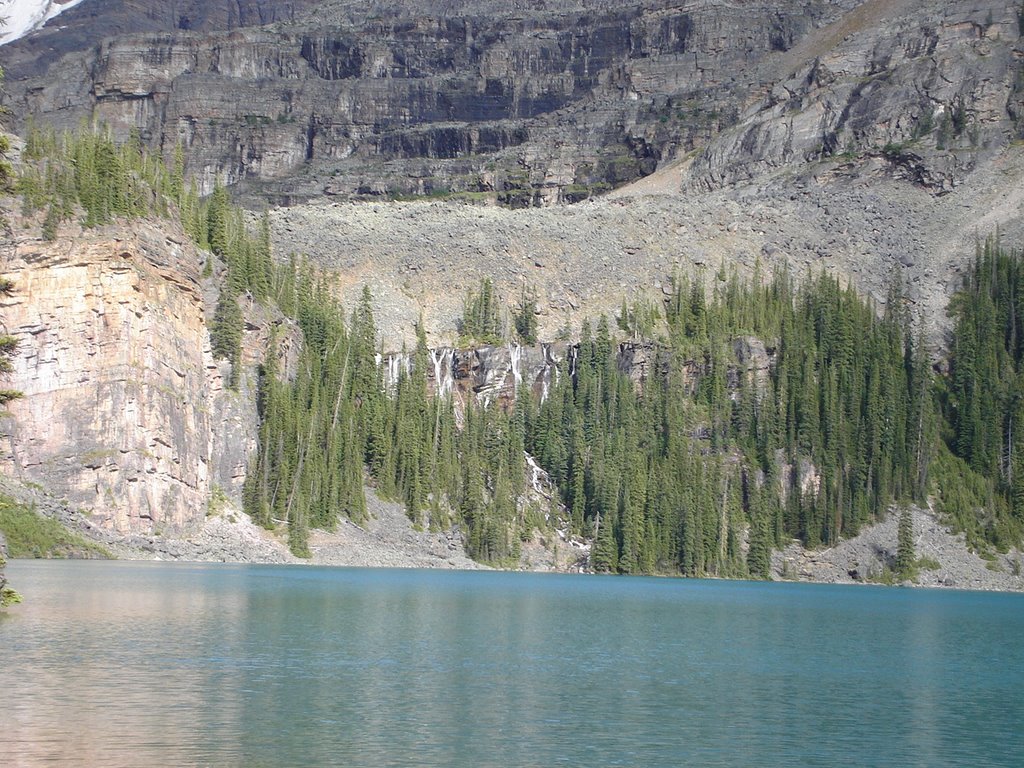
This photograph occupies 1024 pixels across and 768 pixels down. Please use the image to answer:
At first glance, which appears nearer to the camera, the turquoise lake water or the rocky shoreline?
the turquoise lake water

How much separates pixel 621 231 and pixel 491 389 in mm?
45359

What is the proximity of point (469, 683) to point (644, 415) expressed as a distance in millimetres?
110331

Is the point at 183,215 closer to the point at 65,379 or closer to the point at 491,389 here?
the point at 65,379

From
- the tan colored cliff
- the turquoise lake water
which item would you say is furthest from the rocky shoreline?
the turquoise lake water

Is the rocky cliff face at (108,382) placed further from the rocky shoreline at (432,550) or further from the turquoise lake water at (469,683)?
the turquoise lake water at (469,683)

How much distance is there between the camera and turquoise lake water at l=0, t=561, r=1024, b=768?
3522cm

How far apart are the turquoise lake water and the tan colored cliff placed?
89.5ft

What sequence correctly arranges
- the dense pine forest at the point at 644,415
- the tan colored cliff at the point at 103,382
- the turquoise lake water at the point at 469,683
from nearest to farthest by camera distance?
1. the turquoise lake water at the point at 469,683
2. the tan colored cliff at the point at 103,382
3. the dense pine forest at the point at 644,415

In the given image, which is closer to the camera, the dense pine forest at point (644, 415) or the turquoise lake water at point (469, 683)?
the turquoise lake water at point (469, 683)

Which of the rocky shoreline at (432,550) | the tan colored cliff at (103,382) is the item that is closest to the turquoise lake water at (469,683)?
the rocky shoreline at (432,550)

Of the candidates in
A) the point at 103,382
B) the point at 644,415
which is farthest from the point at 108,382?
the point at 644,415

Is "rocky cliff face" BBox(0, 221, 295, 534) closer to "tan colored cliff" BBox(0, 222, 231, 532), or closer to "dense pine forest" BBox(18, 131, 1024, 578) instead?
"tan colored cliff" BBox(0, 222, 231, 532)

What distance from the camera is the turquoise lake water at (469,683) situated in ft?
116

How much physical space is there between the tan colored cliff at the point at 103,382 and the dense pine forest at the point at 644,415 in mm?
3462
